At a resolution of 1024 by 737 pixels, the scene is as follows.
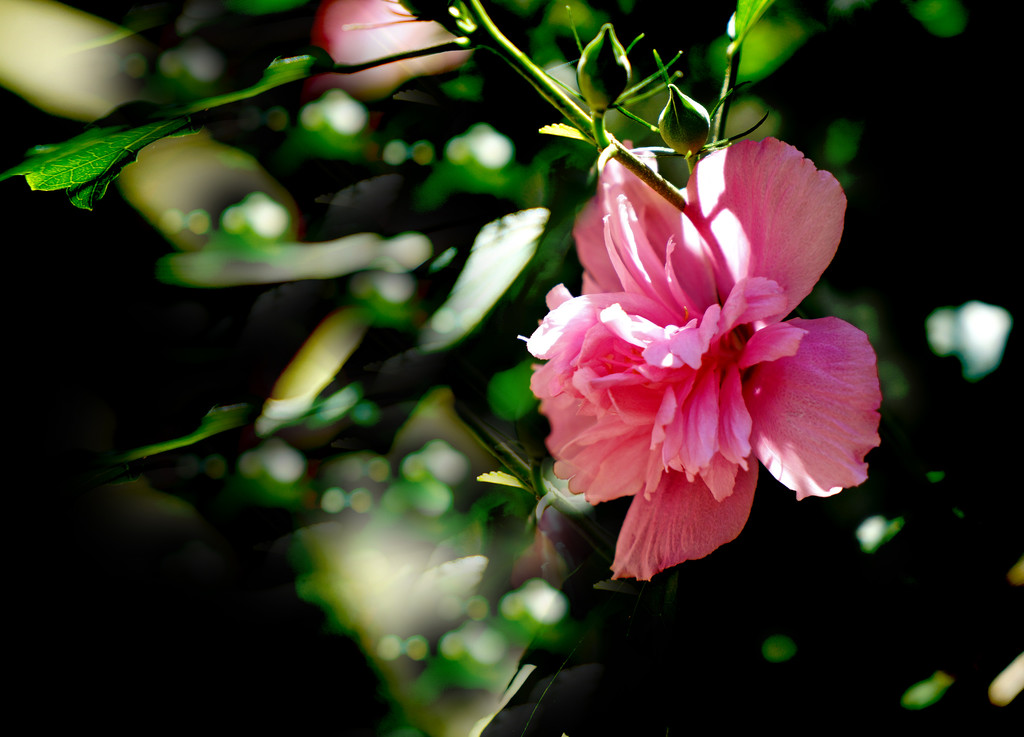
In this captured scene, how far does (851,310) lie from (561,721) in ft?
1.19

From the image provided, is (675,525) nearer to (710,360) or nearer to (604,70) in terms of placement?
(710,360)

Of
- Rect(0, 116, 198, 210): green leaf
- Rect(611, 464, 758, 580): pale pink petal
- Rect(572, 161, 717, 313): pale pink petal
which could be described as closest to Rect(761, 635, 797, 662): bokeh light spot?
Rect(611, 464, 758, 580): pale pink petal

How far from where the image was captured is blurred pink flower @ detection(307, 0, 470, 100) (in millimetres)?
514

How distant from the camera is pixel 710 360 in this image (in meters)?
0.32

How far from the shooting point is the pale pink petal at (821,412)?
0.90ft

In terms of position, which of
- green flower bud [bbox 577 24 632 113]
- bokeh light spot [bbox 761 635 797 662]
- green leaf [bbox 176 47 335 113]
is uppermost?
green flower bud [bbox 577 24 632 113]

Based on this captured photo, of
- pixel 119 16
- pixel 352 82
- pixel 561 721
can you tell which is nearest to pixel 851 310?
pixel 561 721

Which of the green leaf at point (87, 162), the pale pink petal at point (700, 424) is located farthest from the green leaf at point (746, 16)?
the green leaf at point (87, 162)

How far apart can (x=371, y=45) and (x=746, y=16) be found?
0.35m

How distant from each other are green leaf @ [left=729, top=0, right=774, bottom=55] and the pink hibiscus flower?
8 cm

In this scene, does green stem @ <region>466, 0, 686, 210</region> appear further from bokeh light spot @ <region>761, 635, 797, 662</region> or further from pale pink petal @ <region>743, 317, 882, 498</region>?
bokeh light spot @ <region>761, 635, 797, 662</region>

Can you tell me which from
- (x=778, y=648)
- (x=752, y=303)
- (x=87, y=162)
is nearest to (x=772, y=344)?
(x=752, y=303)

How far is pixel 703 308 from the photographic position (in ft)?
1.12

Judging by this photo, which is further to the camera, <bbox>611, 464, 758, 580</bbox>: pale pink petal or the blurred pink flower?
the blurred pink flower
